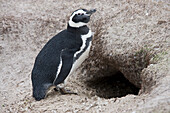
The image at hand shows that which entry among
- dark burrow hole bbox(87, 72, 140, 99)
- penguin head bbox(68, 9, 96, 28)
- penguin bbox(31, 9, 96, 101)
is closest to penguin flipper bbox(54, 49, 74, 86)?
penguin bbox(31, 9, 96, 101)

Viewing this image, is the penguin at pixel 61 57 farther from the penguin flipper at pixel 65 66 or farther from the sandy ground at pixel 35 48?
the sandy ground at pixel 35 48

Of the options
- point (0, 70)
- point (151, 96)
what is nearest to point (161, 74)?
point (151, 96)

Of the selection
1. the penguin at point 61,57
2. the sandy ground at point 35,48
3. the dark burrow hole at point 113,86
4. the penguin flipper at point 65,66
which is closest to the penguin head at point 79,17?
the penguin at point 61,57

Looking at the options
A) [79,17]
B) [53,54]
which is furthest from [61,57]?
[79,17]

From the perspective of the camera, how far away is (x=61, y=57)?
11.7 ft

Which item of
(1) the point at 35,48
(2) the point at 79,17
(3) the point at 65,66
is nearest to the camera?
(3) the point at 65,66

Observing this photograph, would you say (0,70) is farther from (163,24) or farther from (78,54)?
(163,24)

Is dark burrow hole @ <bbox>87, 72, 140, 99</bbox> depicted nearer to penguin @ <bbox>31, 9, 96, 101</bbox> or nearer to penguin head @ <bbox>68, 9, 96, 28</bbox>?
penguin @ <bbox>31, 9, 96, 101</bbox>

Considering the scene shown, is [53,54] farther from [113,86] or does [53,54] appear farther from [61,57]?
[113,86]

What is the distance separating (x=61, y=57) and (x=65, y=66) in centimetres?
12

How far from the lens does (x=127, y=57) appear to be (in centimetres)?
411

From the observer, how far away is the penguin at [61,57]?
3.52 meters

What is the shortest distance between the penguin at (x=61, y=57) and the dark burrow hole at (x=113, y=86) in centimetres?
116

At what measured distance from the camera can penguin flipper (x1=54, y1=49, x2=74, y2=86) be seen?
3.55 metres
